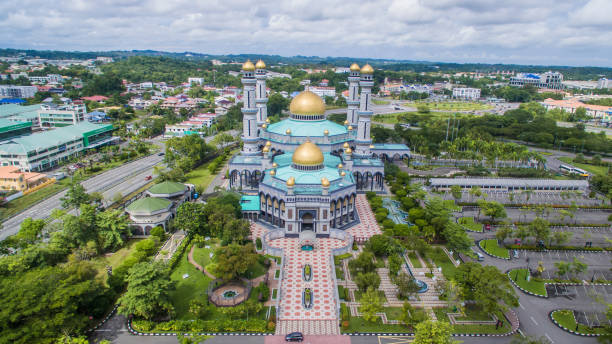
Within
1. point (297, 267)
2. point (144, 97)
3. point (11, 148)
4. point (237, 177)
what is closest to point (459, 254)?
point (297, 267)

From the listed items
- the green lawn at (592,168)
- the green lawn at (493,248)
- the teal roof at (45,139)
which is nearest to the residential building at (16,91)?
the teal roof at (45,139)

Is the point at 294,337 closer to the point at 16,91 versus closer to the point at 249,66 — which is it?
the point at 249,66

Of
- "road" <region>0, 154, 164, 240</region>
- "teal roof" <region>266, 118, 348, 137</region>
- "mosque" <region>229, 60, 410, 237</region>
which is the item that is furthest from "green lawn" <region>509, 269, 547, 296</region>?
"road" <region>0, 154, 164, 240</region>

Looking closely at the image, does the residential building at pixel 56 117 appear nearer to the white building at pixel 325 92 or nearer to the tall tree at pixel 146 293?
the tall tree at pixel 146 293

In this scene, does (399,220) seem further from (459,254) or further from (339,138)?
(339,138)

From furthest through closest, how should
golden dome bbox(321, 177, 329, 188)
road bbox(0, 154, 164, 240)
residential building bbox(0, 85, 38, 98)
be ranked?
residential building bbox(0, 85, 38, 98), road bbox(0, 154, 164, 240), golden dome bbox(321, 177, 329, 188)

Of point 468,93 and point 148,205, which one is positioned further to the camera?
point 468,93

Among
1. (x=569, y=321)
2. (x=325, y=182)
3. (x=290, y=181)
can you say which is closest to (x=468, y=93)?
(x=325, y=182)

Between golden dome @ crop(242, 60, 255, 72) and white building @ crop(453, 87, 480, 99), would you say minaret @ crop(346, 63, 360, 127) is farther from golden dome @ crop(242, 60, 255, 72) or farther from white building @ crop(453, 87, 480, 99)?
white building @ crop(453, 87, 480, 99)
